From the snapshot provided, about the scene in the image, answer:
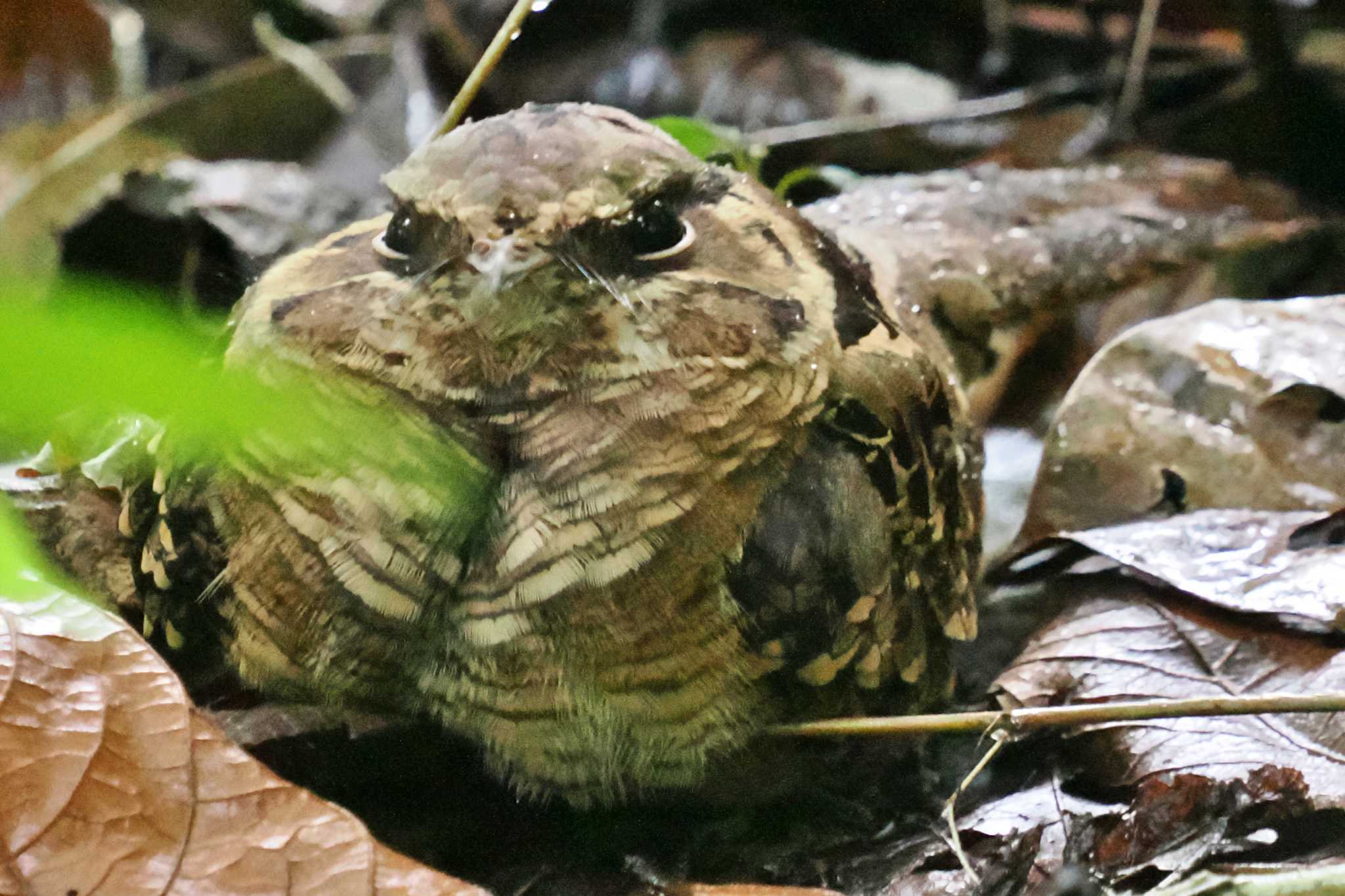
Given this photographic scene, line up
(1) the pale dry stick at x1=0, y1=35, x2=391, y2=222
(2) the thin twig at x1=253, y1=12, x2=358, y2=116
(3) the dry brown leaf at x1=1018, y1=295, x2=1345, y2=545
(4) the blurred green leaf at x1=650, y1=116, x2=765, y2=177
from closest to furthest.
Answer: (4) the blurred green leaf at x1=650, y1=116, x2=765, y2=177 → (3) the dry brown leaf at x1=1018, y1=295, x2=1345, y2=545 → (1) the pale dry stick at x1=0, y1=35, x2=391, y2=222 → (2) the thin twig at x1=253, y1=12, x2=358, y2=116

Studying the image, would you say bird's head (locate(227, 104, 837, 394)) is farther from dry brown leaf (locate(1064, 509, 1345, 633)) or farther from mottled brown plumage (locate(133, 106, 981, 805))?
dry brown leaf (locate(1064, 509, 1345, 633))

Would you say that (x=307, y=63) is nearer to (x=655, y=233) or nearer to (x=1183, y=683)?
(x=655, y=233)

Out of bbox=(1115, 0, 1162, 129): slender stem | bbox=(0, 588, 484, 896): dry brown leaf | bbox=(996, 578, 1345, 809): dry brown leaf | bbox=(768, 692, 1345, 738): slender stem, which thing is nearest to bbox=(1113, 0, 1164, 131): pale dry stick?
bbox=(1115, 0, 1162, 129): slender stem

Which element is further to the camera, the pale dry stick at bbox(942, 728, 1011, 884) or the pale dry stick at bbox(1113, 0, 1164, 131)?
the pale dry stick at bbox(1113, 0, 1164, 131)

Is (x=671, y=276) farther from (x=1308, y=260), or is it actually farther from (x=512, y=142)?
(x=1308, y=260)

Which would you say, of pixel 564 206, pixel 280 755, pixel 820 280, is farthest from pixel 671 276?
pixel 280 755

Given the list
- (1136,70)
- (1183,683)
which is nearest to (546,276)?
(1183,683)

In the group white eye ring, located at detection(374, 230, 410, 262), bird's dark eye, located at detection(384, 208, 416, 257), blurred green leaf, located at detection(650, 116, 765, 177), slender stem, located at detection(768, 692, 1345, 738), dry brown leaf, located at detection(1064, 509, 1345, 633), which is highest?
bird's dark eye, located at detection(384, 208, 416, 257)

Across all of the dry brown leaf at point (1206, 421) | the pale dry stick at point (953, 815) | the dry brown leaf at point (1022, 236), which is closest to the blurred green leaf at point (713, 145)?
the dry brown leaf at point (1022, 236)
